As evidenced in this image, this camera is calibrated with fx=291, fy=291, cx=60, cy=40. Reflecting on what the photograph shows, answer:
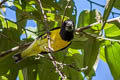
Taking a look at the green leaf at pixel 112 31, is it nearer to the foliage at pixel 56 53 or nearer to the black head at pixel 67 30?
the foliage at pixel 56 53

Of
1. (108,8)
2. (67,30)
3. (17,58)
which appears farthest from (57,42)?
(108,8)

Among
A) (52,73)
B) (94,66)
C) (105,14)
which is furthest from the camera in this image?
(52,73)

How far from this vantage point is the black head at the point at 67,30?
50.3 inches

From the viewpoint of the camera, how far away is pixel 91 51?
1272mm

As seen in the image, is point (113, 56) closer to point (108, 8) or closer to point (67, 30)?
point (67, 30)

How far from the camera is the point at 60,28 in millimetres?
1451

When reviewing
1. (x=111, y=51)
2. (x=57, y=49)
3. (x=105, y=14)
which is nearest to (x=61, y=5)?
(x=57, y=49)

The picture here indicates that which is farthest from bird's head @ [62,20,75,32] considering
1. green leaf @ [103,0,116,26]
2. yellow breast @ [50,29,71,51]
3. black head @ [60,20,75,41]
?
green leaf @ [103,0,116,26]

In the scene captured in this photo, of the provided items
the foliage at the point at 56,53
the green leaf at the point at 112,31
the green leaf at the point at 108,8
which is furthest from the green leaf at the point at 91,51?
the green leaf at the point at 108,8

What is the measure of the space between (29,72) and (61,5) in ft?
1.21

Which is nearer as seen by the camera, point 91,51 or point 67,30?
point 91,51

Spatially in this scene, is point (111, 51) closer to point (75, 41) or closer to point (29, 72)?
point (75, 41)

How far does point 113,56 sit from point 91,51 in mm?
148

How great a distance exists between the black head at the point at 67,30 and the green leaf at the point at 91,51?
9 cm
